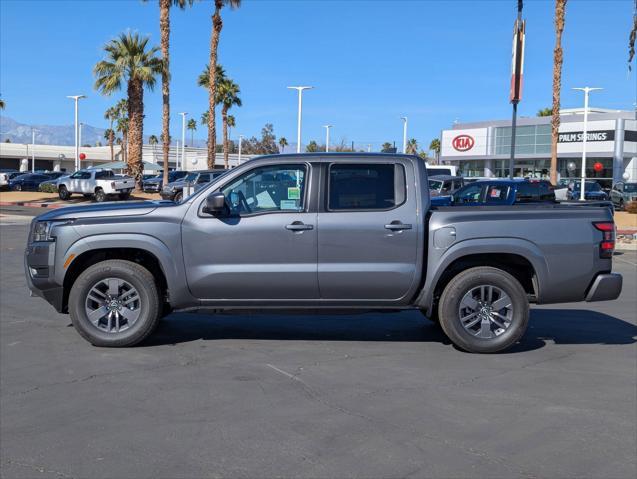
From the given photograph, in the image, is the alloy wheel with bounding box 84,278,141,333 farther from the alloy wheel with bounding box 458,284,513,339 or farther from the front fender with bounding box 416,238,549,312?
the alloy wheel with bounding box 458,284,513,339

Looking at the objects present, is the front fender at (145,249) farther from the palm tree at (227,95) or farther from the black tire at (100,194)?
the palm tree at (227,95)

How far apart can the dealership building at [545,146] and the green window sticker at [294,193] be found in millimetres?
47314

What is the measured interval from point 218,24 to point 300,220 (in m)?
36.2

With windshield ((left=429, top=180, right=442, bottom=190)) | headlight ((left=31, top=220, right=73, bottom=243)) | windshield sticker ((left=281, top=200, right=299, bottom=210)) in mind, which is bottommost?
headlight ((left=31, top=220, right=73, bottom=243))

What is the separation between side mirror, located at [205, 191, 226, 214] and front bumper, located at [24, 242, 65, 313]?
5.20 ft

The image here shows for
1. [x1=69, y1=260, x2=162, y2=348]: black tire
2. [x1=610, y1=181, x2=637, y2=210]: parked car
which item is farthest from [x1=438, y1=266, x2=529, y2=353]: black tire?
[x1=610, y1=181, x2=637, y2=210]: parked car

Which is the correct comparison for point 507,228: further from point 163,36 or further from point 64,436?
point 163,36

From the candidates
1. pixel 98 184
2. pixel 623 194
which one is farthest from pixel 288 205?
pixel 623 194

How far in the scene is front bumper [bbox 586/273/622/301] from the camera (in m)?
7.07

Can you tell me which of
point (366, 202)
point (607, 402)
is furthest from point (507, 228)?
point (607, 402)

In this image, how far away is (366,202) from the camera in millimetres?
7113

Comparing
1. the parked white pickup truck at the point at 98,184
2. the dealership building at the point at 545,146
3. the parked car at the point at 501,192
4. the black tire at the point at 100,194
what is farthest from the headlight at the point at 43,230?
the dealership building at the point at 545,146

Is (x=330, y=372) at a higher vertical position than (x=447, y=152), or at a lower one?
lower

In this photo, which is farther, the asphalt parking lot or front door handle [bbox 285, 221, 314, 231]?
front door handle [bbox 285, 221, 314, 231]
